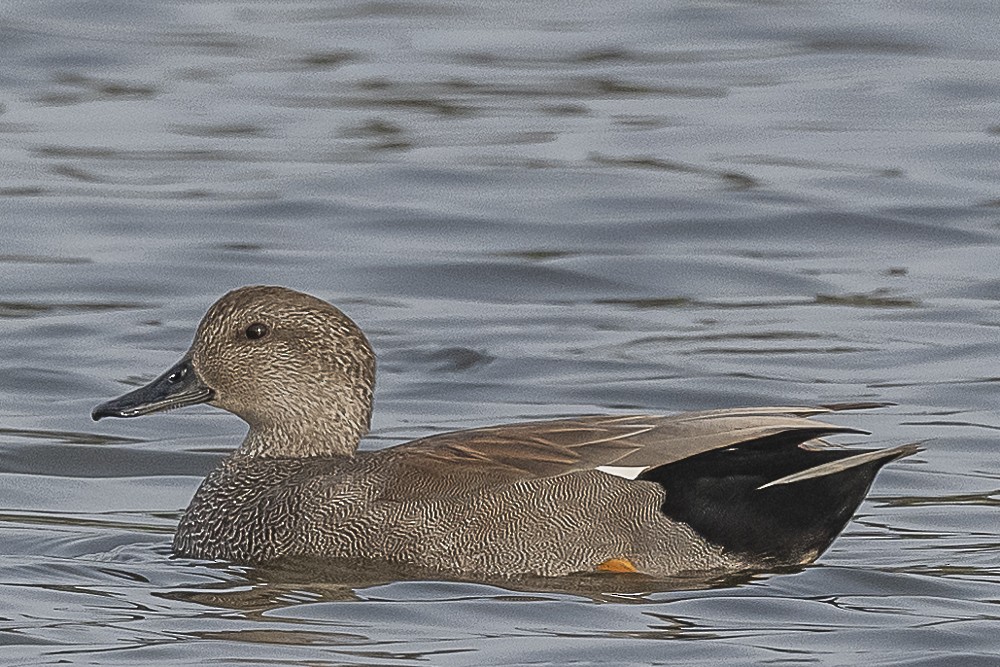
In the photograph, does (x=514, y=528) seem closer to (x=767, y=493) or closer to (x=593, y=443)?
(x=593, y=443)

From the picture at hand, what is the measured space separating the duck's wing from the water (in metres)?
0.39

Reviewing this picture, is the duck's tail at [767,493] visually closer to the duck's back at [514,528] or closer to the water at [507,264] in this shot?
the duck's back at [514,528]

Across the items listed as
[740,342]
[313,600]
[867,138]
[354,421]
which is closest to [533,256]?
[740,342]

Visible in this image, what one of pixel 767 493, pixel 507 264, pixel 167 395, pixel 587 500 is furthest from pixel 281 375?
pixel 507 264

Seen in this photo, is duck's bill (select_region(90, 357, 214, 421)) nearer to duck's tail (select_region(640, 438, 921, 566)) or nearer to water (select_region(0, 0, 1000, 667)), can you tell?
water (select_region(0, 0, 1000, 667))

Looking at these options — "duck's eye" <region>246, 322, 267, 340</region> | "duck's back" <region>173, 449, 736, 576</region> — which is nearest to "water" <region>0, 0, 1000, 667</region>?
"duck's back" <region>173, 449, 736, 576</region>

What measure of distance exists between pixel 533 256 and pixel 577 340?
2024 mm

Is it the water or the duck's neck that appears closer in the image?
the water

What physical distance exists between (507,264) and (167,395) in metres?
5.80

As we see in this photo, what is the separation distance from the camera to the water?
7.87 meters

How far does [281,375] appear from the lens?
8.99m

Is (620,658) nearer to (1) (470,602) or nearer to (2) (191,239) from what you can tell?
(1) (470,602)

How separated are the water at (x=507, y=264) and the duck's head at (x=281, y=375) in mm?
548

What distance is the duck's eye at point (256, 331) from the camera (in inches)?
354
